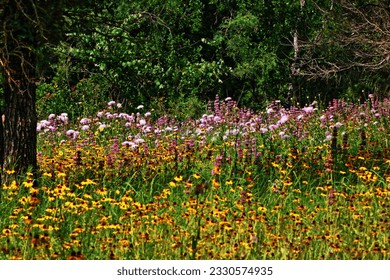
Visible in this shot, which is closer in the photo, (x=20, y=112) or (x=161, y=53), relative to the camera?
(x=20, y=112)

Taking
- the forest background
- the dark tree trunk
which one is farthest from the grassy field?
the forest background

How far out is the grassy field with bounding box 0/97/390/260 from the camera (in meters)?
4.92

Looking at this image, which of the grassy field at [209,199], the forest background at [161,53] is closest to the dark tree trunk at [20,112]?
the forest background at [161,53]

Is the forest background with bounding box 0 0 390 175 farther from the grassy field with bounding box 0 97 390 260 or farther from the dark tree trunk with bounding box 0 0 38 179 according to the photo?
the grassy field with bounding box 0 97 390 260

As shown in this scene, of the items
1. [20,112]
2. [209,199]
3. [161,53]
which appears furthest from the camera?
[161,53]

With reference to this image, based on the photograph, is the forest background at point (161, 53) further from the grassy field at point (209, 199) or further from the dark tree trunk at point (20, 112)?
the grassy field at point (209, 199)

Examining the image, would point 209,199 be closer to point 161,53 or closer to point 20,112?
point 20,112

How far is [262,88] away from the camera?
62.5ft

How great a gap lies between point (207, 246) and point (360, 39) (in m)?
13.0

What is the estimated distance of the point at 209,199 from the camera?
254 inches

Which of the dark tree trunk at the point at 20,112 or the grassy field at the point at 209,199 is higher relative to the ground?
the dark tree trunk at the point at 20,112

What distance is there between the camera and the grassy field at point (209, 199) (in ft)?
16.1

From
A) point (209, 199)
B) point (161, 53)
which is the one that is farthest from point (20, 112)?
point (161, 53)
